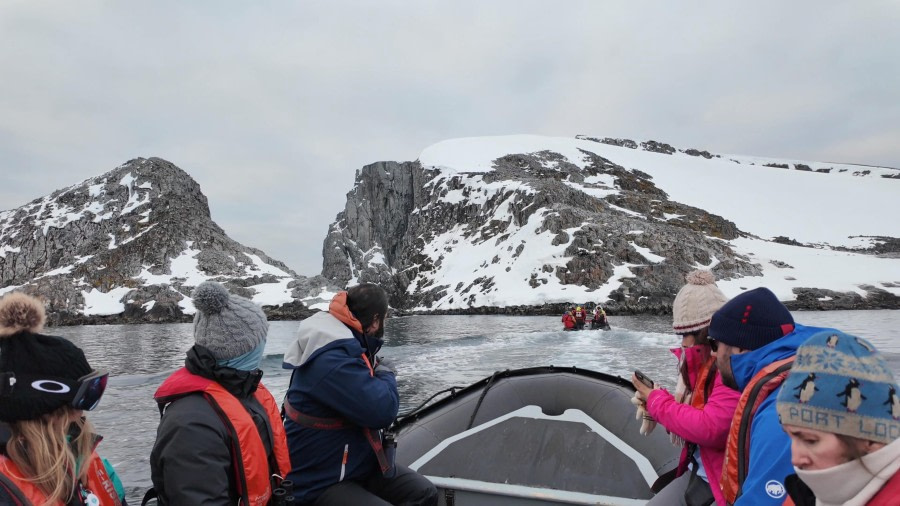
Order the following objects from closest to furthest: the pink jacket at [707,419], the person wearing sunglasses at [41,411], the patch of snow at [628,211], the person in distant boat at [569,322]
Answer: the person wearing sunglasses at [41,411] < the pink jacket at [707,419] < the person in distant boat at [569,322] < the patch of snow at [628,211]

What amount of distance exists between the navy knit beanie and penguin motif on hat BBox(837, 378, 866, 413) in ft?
3.13

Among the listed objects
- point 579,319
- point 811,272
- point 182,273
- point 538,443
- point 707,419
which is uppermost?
point 182,273

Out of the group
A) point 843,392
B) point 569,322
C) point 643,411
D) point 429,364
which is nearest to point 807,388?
point 843,392

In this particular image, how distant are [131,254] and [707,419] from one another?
114742mm

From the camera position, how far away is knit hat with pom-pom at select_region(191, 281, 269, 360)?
7.95ft

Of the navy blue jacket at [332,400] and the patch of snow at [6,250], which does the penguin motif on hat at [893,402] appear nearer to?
the navy blue jacket at [332,400]

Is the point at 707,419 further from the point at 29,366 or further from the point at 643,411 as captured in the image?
the point at 29,366

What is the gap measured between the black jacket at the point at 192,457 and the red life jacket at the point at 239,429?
29 mm

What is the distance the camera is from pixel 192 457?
82.1 inches

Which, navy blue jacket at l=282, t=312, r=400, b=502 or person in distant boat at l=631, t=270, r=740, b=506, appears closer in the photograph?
person in distant boat at l=631, t=270, r=740, b=506

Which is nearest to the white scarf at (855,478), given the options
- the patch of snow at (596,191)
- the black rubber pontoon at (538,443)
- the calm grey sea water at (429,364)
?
the black rubber pontoon at (538,443)

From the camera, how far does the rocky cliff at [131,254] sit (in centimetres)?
7856

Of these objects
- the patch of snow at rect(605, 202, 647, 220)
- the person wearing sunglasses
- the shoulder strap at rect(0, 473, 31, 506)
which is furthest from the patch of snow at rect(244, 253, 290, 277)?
the shoulder strap at rect(0, 473, 31, 506)

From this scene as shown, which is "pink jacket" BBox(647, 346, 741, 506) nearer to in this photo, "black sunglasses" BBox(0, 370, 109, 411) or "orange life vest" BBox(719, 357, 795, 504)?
"orange life vest" BBox(719, 357, 795, 504)
